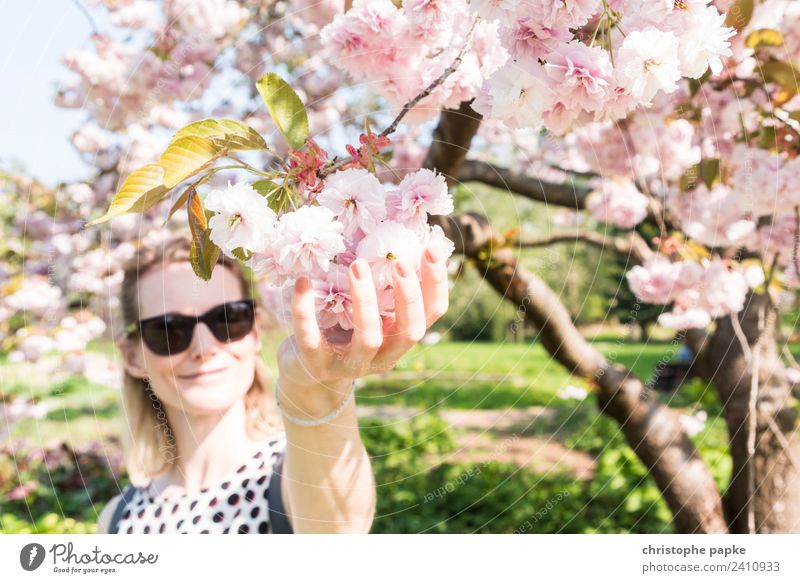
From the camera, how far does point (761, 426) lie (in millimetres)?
2217

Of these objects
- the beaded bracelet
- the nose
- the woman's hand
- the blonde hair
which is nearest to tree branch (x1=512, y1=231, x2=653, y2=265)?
the blonde hair

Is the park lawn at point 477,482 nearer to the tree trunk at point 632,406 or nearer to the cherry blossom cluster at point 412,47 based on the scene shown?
the tree trunk at point 632,406

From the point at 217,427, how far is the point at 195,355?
0.16 metres

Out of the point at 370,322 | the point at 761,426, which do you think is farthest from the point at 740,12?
the point at 761,426

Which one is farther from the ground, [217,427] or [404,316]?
[404,316]

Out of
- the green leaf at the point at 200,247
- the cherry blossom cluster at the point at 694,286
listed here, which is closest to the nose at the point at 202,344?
the green leaf at the point at 200,247

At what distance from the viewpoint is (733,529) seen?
223cm

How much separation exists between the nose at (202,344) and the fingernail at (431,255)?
2.70 ft

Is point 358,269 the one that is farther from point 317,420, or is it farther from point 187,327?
point 187,327

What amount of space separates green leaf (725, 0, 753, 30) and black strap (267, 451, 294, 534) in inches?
47.1

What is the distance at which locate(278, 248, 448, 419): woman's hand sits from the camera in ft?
2.18

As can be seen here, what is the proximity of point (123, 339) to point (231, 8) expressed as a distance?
4.43ft

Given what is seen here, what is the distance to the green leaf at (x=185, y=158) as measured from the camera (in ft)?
2.12
